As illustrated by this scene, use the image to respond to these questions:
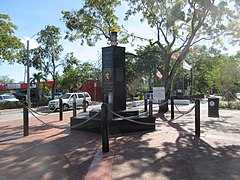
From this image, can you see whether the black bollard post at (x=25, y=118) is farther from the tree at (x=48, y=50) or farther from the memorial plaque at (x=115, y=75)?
the tree at (x=48, y=50)

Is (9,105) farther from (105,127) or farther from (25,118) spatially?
(105,127)

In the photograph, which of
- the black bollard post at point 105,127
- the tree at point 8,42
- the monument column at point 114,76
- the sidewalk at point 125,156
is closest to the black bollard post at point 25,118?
the sidewalk at point 125,156

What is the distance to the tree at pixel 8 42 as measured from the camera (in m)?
23.8

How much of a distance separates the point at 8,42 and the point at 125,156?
2155cm

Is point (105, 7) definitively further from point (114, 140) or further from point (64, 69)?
point (64, 69)

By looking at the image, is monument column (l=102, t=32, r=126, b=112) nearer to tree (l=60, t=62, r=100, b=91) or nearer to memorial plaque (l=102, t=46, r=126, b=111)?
memorial plaque (l=102, t=46, r=126, b=111)

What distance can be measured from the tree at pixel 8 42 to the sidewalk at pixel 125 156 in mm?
17142

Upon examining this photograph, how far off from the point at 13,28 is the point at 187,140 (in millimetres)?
22346

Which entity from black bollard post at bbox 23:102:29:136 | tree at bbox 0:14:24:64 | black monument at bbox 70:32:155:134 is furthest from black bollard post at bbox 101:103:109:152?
tree at bbox 0:14:24:64

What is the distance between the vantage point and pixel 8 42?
79.1 ft

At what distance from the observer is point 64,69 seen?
35.9 meters

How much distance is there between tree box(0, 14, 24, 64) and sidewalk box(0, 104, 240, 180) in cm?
1714

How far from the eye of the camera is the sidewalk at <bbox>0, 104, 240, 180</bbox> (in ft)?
16.7

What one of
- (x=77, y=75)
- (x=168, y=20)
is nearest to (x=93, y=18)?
(x=168, y=20)
